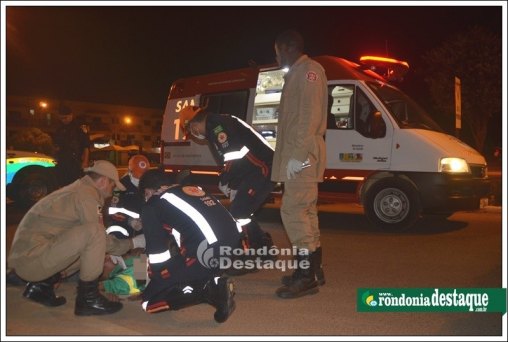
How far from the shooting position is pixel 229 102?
9.72 meters

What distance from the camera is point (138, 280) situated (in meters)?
4.52

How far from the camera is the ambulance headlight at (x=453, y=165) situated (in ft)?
24.5

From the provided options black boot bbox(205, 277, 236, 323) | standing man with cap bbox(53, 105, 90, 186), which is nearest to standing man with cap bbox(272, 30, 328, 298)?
black boot bbox(205, 277, 236, 323)

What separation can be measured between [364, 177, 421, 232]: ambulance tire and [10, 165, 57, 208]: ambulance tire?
583 centimetres

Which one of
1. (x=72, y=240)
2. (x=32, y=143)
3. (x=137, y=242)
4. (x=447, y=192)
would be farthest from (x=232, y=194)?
(x=32, y=143)

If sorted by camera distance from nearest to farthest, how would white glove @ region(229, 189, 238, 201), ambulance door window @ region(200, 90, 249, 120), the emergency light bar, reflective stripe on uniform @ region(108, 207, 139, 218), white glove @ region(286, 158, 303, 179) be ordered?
white glove @ region(286, 158, 303, 179) < reflective stripe on uniform @ region(108, 207, 139, 218) < white glove @ region(229, 189, 238, 201) < the emergency light bar < ambulance door window @ region(200, 90, 249, 120)

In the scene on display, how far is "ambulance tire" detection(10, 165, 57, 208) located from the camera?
1033 centimetres

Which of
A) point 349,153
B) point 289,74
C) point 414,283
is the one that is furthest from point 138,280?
point 349,153

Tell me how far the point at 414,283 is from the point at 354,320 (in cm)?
120

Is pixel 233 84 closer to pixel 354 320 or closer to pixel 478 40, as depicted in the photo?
pixel 354 320

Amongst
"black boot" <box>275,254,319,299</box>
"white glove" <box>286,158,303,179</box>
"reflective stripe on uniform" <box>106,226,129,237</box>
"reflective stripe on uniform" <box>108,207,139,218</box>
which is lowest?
"black boot" <box>275,254,319,299</box>

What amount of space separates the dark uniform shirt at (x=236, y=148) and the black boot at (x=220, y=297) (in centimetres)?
149

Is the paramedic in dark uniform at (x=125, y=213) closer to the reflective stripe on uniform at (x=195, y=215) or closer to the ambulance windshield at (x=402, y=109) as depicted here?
the reflective stripe on uniform at (x=195, y=215)

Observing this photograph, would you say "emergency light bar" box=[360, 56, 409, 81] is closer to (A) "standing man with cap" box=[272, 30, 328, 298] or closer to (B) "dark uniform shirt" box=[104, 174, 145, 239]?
(A) "standing man with cap" box=[272, 30, 328, 298]
